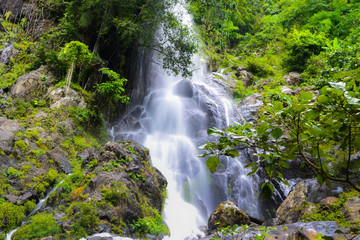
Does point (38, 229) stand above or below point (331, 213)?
below

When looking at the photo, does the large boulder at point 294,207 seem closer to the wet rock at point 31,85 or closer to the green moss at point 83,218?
the green moss at point 83,218

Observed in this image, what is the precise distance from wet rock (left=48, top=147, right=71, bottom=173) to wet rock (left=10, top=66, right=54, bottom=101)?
8.12 ft

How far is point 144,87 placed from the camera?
13.6 m

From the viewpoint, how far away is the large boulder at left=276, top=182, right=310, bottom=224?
5773mm

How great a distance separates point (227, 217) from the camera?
6625mm

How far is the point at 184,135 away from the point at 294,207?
644cm

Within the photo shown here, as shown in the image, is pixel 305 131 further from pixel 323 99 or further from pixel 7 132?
pixel 7 132

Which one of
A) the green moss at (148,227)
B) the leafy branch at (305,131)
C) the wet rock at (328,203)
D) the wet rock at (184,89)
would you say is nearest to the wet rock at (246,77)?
the wet rock at (184,89)

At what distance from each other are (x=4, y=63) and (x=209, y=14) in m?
8.04

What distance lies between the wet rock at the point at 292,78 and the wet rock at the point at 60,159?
11927 mm

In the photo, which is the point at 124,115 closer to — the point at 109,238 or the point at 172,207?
the point at 172,207

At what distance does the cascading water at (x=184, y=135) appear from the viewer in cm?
863

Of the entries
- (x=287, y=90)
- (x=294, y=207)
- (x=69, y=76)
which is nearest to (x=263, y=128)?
(x=294, y=207)

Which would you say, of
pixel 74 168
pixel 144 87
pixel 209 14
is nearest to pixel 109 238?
pixel 74 168
